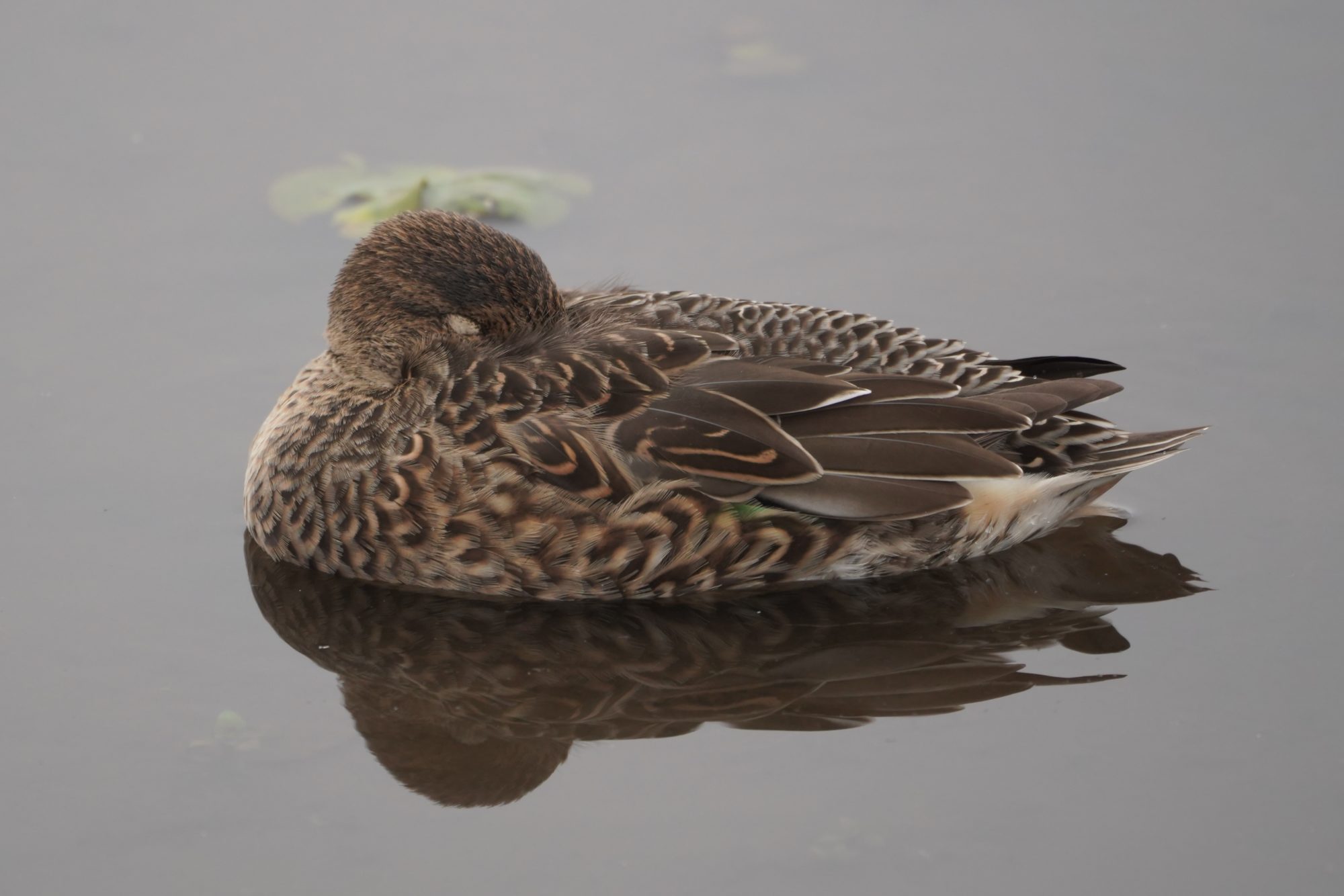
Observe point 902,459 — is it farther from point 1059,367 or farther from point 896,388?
point 1059,367

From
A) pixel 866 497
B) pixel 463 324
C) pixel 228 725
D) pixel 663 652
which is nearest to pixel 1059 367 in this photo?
pixel 866 497

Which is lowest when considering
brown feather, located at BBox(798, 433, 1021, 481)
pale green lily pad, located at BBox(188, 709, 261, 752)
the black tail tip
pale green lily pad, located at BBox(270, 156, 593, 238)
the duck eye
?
pale green lily pad, located at BBox(188, 709, 261, 752)

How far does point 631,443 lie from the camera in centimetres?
718

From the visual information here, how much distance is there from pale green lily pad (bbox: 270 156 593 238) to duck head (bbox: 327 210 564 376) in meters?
1.92

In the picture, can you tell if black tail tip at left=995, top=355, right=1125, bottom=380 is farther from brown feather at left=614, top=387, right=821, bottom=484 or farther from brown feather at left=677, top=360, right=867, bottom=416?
brown feather at left=614, top=387, right=821, bottom=484

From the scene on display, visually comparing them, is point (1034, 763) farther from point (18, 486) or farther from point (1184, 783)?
point (18, 486)

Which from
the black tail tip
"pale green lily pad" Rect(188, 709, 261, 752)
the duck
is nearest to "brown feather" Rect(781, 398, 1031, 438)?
the duck

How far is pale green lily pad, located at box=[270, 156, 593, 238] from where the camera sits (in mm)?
9664

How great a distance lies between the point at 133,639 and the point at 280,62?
4.86m

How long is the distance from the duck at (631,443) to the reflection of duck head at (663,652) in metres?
0.12

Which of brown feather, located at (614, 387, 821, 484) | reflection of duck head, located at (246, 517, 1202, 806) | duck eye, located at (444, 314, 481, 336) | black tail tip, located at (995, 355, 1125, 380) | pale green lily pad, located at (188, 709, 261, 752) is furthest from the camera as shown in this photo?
black tail tip, located at (995, 355, 1125, 380)

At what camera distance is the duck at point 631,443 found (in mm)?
7191

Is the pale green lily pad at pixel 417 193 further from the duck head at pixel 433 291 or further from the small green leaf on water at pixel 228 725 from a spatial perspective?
the small green leaf on water at pixel 228 725

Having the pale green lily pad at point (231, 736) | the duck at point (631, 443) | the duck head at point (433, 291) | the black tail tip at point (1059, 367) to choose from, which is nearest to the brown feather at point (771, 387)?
the duck at point (631, 443)
